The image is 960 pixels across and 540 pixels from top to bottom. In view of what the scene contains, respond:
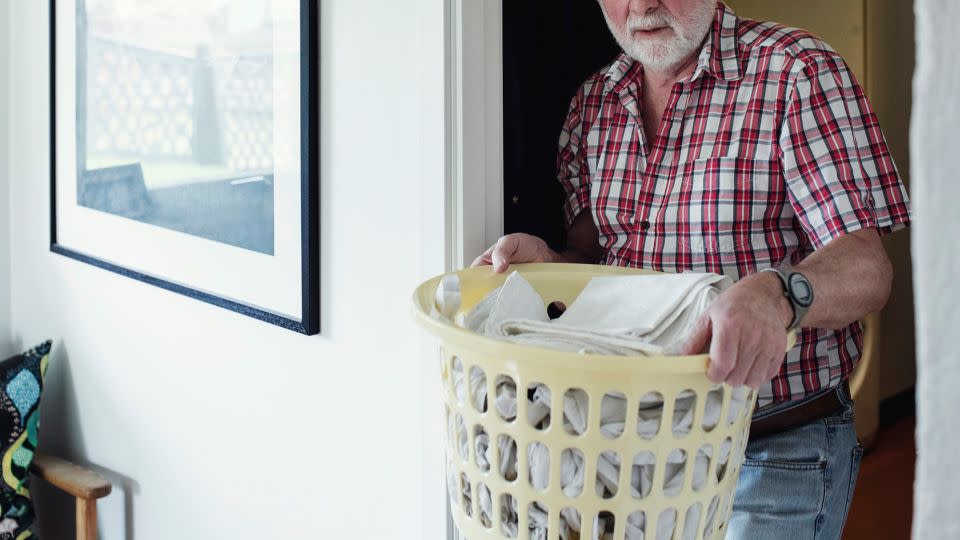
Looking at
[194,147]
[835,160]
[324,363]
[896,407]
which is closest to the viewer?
[835,160]

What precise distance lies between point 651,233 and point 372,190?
0.46 m

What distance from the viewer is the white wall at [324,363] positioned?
1414mm

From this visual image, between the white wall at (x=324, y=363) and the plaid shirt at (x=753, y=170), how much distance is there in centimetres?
26

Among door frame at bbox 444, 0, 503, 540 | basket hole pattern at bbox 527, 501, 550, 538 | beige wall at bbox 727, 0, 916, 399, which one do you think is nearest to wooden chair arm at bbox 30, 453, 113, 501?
door frame at bbox 444, 0, 503, 540

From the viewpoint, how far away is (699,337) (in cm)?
82

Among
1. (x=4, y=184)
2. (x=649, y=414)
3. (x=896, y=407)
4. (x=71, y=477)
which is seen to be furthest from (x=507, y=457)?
(x=896, y=407)

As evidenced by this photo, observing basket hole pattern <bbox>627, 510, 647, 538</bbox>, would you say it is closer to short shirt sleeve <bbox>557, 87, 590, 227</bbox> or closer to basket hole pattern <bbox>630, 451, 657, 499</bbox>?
basket hole pattern <bbox>630, 451, 657, 499</bbox>

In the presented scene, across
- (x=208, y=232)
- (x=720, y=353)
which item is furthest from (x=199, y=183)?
(x=720, y=353)

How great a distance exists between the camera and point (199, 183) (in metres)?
1.86

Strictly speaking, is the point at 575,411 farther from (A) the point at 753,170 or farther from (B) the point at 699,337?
(A) the point at 753,170

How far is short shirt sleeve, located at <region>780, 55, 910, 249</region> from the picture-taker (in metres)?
1.09

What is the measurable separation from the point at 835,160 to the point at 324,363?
2.91ft

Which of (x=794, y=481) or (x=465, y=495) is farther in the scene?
(x=794, y=481)

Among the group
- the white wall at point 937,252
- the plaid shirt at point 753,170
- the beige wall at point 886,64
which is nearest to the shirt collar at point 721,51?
the plaid shirt at point 753,170
